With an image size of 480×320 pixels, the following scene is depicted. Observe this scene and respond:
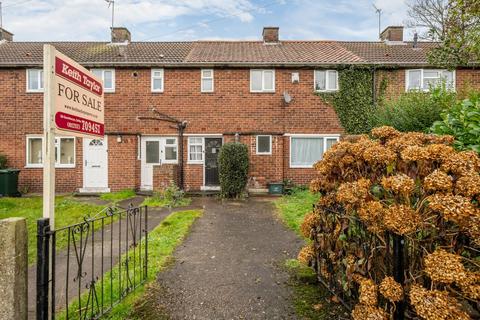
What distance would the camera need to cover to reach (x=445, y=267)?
2.06m

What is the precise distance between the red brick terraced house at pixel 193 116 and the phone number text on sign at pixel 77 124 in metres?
9.78

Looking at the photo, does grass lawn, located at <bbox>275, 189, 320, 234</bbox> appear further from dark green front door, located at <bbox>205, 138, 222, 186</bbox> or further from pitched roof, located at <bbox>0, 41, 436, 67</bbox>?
pitched roof, located at <bbox>0, 41, 436, 67</bbox>

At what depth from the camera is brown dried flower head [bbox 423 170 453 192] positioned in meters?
2.28

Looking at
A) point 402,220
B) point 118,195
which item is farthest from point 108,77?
point 402,220

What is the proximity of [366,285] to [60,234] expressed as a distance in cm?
649

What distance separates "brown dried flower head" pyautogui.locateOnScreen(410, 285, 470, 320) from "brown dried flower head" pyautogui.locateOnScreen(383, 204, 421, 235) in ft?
1.45

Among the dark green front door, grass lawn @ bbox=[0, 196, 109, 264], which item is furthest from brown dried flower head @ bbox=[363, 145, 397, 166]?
the dark green front door

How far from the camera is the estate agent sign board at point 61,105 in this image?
8.29 ft

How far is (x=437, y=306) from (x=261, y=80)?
12.4m

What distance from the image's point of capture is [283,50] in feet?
50.5

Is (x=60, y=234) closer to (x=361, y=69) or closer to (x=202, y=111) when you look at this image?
(x=202, y=111)

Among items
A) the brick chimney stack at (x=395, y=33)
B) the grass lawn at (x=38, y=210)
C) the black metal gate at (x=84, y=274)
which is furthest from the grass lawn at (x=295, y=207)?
the brick chimney stack at (x=395, y=33)

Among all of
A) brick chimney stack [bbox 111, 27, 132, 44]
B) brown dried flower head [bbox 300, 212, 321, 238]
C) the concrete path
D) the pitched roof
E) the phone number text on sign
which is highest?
brick chimney stack [bbox 111, 27, 132, 44]

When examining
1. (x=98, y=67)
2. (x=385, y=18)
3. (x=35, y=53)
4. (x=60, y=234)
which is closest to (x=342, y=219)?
(x=60, y=234)
